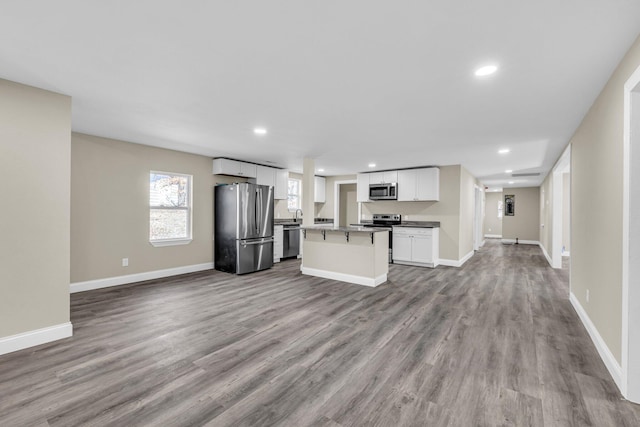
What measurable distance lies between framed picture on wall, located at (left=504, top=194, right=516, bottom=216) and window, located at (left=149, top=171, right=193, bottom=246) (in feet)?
38.4

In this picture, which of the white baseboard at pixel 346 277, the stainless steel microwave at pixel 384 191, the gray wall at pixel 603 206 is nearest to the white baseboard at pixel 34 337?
the white baseboard at pixel 346 277

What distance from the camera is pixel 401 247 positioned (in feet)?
22.8

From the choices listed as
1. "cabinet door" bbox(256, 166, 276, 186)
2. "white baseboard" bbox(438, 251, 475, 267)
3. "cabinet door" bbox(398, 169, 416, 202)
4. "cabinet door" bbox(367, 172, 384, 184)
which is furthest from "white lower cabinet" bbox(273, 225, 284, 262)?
"white baseboard" bbox(438, 251, 475, 267)

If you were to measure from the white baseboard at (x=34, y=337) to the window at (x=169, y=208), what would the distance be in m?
2.48

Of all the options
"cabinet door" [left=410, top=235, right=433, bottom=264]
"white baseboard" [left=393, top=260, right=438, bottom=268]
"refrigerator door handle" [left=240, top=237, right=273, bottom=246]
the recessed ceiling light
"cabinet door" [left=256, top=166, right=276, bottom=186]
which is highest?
the recessed ceiling light

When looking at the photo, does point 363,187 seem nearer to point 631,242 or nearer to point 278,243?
point 278,243

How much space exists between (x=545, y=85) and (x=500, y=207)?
40.5 ft

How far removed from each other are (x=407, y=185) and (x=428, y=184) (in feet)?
1.66

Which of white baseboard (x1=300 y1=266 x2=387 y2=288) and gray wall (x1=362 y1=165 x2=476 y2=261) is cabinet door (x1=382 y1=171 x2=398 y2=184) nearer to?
gray wall (x1=362 y1=165 x2=476 y2=261)

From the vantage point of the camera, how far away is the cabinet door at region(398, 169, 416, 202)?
7.08 metres

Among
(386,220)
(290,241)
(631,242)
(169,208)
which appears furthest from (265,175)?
(631,242)

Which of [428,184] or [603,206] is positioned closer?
[603,206]

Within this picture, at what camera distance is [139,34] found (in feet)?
6.18

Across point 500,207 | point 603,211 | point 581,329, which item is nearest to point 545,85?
point 603,211
